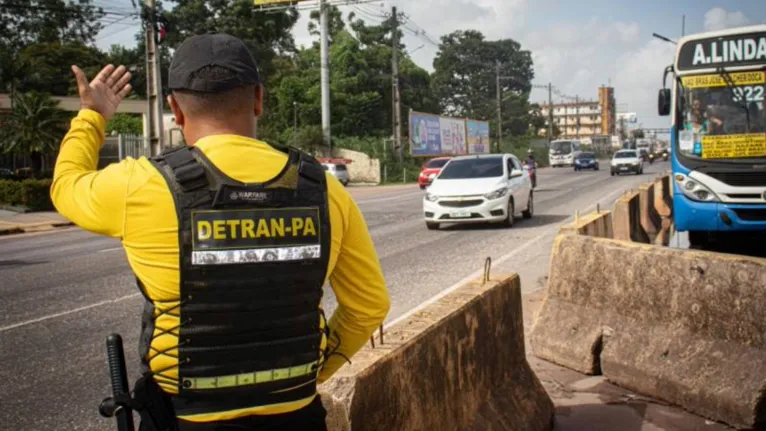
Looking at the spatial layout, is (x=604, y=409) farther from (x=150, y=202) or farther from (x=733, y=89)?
(x=733, y=89)

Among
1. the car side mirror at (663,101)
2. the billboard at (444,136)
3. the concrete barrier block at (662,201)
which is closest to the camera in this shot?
the car side mirror at (663,101)

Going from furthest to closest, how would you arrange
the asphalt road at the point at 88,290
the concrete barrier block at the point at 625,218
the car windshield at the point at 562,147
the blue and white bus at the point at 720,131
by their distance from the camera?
1. the car windshield at the point at 562,147
2. the blue and white bus at the point at 720,131
3. the concrete barrier block at the point at 625,218
4. the asphalt road at the point at 88,290

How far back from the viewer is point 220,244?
71.3 inches

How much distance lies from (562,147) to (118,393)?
64.9 metres

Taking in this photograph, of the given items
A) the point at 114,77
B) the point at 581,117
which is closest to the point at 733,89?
the point at 114,77

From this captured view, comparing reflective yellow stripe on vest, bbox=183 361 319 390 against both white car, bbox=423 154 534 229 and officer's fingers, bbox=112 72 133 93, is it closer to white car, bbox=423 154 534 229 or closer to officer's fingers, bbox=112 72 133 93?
officer's fingers, bbox=112 72 133 93

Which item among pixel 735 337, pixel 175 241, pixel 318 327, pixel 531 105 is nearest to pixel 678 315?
pixel 735 337

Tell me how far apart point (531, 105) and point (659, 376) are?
323ft

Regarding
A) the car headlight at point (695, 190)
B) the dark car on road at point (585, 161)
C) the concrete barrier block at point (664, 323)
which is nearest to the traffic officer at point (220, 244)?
the concrete barrier block at point (664, 323)

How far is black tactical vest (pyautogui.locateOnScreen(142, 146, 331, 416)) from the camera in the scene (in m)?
1.80

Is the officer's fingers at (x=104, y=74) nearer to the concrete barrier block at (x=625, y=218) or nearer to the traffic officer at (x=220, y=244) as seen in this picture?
the traffic officer at (x=220, y=244)

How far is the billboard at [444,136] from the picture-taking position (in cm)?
5031

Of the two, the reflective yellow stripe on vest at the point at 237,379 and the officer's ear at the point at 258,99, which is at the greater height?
the officer's ear at the point at 258,99

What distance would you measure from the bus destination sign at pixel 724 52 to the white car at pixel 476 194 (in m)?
5.11
